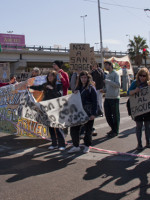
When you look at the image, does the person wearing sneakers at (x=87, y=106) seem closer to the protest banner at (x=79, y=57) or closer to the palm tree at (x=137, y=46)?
the protest banner at (x=79, y=57)

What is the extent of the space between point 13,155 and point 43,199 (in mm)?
2484

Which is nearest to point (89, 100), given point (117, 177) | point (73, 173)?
point (73, 173)

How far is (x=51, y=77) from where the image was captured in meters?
6.74

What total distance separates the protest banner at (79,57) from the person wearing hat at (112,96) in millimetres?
1438

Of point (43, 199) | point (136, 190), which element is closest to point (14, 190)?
point (43, 199)

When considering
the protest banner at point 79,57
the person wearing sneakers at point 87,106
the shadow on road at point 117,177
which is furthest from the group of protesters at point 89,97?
the protest banner at point 79,57

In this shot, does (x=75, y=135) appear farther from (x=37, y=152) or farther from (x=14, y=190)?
(x=14, y=190)

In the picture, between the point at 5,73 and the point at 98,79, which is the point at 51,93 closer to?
the point at 98,79

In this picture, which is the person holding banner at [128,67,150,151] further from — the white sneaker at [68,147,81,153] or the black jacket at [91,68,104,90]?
the black jacket at [91,68,104,90]

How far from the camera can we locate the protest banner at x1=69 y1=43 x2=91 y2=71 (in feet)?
29.9

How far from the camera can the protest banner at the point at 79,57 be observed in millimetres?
9109

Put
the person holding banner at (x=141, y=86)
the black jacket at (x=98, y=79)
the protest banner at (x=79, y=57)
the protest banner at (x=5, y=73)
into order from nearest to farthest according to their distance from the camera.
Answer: the person holding banner at (x=141, y=86), the black jacket at (x=98, y=79), the protest banner at (x=79, y=57), the protest banner at (x=5, y=73)

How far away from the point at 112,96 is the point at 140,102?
4.80ft

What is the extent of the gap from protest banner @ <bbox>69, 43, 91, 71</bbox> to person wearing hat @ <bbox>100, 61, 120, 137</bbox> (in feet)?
4.72
